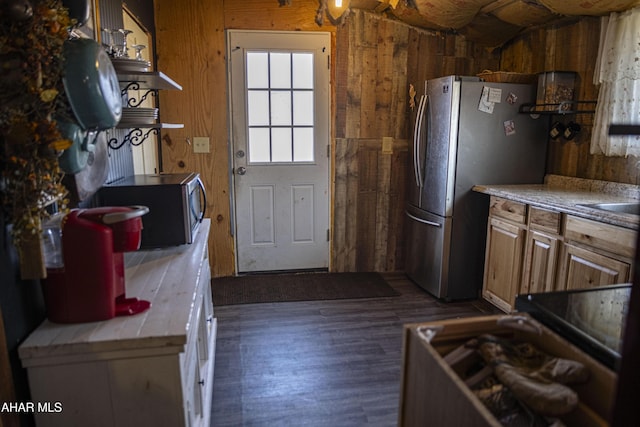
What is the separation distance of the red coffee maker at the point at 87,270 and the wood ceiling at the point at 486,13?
9.22 ft

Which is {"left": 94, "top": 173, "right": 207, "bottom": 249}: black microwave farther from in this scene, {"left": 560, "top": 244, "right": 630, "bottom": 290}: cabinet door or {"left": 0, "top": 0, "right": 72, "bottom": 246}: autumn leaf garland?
{"left": 560, "top": 244, "right": 630, "bottom": 290}: cabinet door

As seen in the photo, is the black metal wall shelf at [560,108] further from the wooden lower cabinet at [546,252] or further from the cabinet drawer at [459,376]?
the cabinet drawer at [459,376]

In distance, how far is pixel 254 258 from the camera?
390 centimetres

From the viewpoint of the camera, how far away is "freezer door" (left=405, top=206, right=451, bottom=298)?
3.26 m

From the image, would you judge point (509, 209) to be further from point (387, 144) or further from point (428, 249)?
point (387, 144)

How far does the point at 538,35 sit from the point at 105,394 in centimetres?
371

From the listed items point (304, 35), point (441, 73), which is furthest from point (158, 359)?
point (441, 73)

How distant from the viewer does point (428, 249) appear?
345cm

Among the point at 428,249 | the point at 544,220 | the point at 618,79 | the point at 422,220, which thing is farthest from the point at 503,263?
the point at 618,79

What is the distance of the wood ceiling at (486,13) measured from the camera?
2.78m

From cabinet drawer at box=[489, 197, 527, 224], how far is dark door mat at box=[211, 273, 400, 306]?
1.03 metres

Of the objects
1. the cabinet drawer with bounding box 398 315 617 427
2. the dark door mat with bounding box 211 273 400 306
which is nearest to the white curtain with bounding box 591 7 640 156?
the dark door mat with bounding box 211 273 400 306

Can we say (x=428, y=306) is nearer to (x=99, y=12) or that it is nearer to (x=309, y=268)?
(x=309, y=268)

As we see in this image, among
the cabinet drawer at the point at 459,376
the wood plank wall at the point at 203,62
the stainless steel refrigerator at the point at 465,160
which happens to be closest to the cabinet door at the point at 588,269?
Result: the stainless steel refrigerator at the point at 465,160
